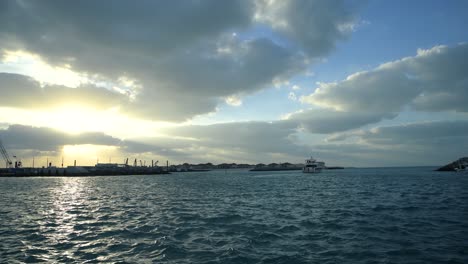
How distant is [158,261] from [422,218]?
24523 mm

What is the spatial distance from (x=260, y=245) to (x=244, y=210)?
50.9ft

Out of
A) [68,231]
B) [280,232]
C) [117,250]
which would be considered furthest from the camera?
[68,231]

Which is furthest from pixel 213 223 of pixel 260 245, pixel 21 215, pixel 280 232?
pixel 21 215

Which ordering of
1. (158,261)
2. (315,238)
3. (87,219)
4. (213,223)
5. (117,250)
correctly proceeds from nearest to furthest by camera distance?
1. (158,261)
2. (117,250)
3. (315,238)
4. (213,223)
5. (87,219)

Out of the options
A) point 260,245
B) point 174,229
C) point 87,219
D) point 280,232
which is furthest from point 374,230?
point 87,219

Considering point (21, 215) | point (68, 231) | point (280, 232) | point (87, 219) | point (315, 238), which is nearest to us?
point (315, 238)

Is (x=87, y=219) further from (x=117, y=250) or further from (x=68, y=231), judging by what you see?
(x=117, y=250)

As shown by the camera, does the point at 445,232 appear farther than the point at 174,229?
No

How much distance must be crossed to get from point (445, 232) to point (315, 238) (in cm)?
992

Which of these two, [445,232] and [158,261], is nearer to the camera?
[158,261]

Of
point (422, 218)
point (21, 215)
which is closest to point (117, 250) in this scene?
point (21, 215)

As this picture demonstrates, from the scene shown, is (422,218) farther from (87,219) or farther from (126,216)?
(87,219)

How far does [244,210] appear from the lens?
112 ft

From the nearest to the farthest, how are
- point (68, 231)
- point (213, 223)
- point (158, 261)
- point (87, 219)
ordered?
point (158, 261)
point (68, 231)
point (213, 223)
point (87, 219)
